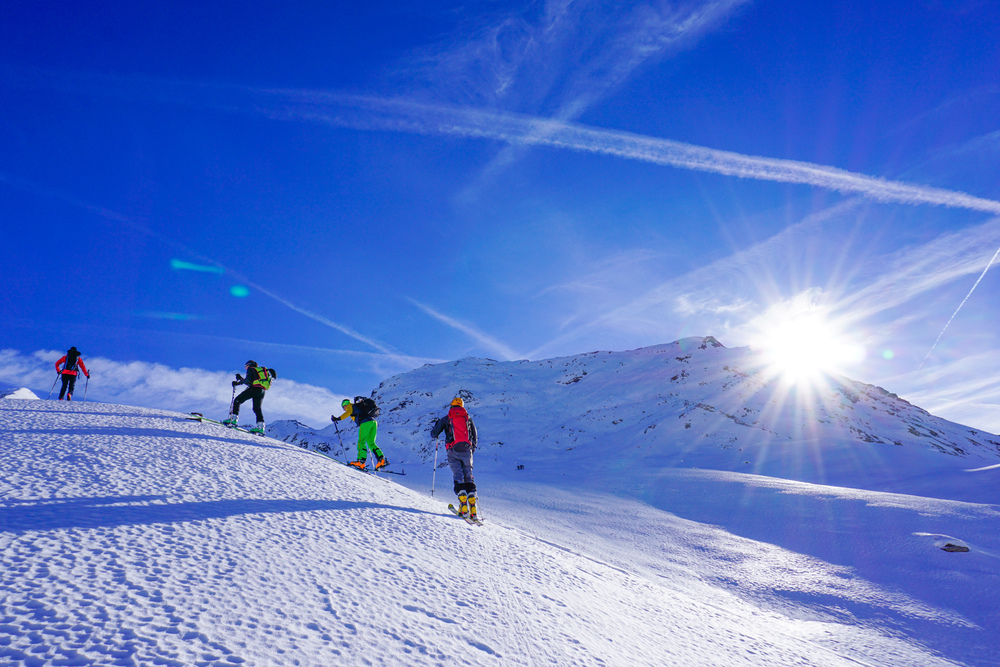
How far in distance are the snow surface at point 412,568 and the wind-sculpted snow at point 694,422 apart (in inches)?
331

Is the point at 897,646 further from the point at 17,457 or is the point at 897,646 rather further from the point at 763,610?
the point at 17,457

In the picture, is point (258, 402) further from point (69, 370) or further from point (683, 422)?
point (683, 422)

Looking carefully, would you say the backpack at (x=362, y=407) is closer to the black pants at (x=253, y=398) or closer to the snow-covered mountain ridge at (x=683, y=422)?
the black pants at (x=253, y=398)

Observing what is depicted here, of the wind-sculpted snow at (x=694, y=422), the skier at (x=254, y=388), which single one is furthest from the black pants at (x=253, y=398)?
the wind-sculpted snow at (x=694, y=422)

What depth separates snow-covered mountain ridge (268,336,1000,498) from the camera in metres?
24.2

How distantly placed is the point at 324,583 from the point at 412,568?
95 centimetres

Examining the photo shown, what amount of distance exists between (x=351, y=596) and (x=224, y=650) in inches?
39.0

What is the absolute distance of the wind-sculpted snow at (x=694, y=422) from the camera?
23.0 meters

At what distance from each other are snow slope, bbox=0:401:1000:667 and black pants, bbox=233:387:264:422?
4.84ft

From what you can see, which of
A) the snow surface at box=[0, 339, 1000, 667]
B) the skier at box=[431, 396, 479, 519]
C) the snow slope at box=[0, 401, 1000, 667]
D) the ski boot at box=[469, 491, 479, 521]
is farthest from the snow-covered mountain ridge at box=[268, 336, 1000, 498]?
the snow slope at box=[0, 401, 1000, 667]

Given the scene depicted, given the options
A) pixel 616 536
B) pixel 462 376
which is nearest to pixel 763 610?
pixel 616 536

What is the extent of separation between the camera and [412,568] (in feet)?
13.8

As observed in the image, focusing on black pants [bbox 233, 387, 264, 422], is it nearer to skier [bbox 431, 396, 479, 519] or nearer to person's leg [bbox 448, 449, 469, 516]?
skier [bbox 431, 396, 479, 519]

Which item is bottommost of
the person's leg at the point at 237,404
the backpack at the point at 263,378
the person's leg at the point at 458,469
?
the person's leg at the point at 458,469
